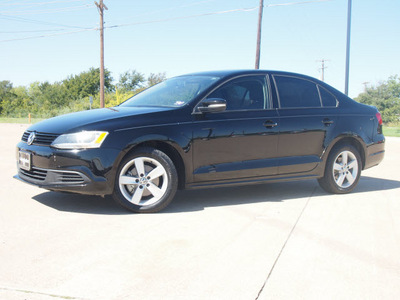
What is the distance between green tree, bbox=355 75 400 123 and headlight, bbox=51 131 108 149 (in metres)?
84.3

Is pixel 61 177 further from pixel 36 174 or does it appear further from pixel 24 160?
pixel 24 160

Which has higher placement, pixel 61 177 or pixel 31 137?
pixel 31 137

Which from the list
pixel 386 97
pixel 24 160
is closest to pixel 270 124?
pixel 24 160

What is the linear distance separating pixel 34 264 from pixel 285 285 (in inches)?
73.3

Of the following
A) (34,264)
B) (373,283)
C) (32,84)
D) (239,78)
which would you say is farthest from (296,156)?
(32,84)

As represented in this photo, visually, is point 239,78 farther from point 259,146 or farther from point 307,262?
point 307,262

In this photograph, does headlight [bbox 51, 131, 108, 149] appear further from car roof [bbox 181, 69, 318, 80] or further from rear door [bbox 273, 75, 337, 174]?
rear door [bbox 273, 75, 337, 174]

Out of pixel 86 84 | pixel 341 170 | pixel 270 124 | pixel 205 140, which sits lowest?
pixel 341 170

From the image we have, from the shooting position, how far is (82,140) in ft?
16.6

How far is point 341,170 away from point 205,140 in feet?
7.55

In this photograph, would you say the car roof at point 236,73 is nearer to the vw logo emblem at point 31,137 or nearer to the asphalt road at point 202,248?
the asphalt road at point 202,248

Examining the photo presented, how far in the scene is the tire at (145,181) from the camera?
521 cm

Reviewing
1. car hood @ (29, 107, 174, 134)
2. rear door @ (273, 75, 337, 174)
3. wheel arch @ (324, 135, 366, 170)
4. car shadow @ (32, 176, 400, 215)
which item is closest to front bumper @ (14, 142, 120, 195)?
car hood @ (29, 107, 174, 134)

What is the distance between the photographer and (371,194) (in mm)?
6961
